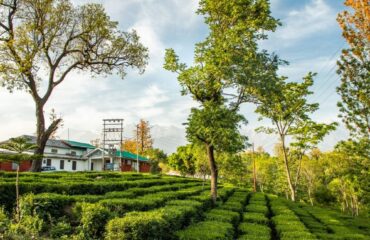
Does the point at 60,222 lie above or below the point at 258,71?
below

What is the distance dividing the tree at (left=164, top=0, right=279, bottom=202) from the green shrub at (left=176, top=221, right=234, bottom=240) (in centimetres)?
716

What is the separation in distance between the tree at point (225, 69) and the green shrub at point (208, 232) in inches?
282

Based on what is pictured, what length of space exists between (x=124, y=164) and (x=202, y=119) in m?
44.2

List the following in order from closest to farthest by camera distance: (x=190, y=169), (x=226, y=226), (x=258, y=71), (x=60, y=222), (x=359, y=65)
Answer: (x=60, y=222), (x=226, y=226), (x=258, y=71), (x=359, y=65), (x=190, y=169)

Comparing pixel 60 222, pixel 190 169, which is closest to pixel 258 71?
pixel 60 222

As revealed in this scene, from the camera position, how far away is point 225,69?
63.6 feet

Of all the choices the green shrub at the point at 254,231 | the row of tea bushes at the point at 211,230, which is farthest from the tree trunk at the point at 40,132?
the green shrub at the point at 254,231

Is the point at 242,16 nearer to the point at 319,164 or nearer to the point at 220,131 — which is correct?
the point at 220,131

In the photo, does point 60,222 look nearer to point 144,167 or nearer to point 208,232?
point 208,232

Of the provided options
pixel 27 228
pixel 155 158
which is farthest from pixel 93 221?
pixel 155 158

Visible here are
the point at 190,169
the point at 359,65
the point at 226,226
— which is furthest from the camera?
the point at 190,169

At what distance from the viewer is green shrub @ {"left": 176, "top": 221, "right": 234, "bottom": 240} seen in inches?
428

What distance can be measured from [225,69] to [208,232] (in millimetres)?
10622

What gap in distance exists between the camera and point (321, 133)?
1305 inches
